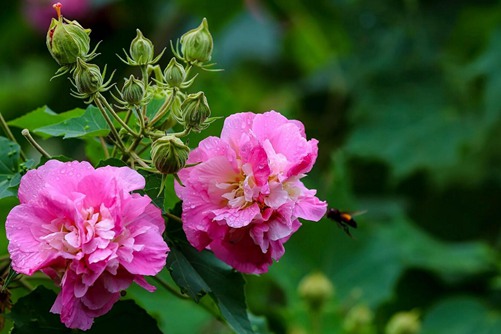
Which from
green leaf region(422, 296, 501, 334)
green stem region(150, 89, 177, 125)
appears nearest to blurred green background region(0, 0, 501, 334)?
green leaf region(422, 296, 501, 334)

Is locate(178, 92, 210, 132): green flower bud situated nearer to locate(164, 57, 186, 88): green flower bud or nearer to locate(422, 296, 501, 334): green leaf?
locate(164, 57, 186, 88): green flower bud

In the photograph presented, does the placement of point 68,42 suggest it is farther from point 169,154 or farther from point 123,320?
point 123,320

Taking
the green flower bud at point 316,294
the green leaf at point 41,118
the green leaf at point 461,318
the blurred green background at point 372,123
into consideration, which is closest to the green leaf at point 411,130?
the blurred green background at point 372,123

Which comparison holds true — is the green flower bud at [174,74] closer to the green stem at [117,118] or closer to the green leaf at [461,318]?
the green stem at [117,118]

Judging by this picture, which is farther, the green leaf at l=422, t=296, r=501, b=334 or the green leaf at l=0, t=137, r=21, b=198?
the green leaf at l=422, t=296, r=501, b=334

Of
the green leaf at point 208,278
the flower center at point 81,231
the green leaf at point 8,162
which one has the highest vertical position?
the flower center at point 81,231

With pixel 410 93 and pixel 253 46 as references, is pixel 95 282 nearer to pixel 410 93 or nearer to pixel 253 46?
pixel 410 93
